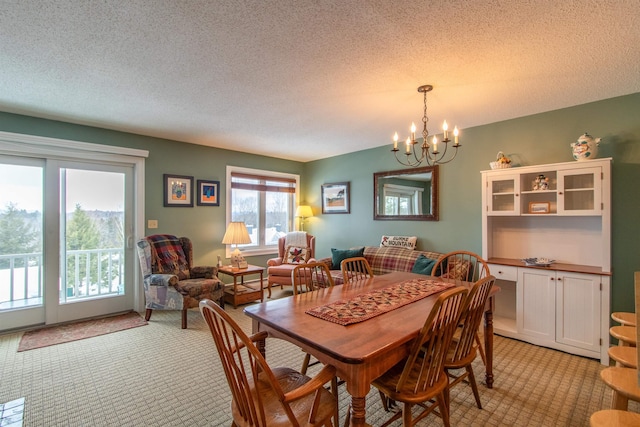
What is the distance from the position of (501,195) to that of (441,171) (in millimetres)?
864

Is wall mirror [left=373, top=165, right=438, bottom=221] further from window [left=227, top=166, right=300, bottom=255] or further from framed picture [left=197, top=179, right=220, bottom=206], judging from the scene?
framed picture [left=197, top=179, right=220, bottom=206]

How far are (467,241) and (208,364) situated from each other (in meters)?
3.26

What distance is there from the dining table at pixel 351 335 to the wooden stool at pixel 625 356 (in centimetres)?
100

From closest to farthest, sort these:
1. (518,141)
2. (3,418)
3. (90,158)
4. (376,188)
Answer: (3,418) < (518,141) < (90,158) < (376,188)

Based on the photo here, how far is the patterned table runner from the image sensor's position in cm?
164

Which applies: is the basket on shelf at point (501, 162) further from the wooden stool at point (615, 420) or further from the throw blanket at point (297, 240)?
the throw blanket at point (297, 240)

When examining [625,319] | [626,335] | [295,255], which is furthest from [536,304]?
[295,255]

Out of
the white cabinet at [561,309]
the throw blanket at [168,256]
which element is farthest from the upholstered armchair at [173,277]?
the white cabinet at [561,309]

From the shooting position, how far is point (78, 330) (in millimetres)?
3389

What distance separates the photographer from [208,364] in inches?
104

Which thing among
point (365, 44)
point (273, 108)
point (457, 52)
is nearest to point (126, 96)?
point (273, 108)

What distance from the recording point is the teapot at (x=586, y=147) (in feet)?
9.17

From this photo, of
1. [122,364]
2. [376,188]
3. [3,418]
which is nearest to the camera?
[3,418]

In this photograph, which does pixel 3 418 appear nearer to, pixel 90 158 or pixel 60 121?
pixel 90 158
